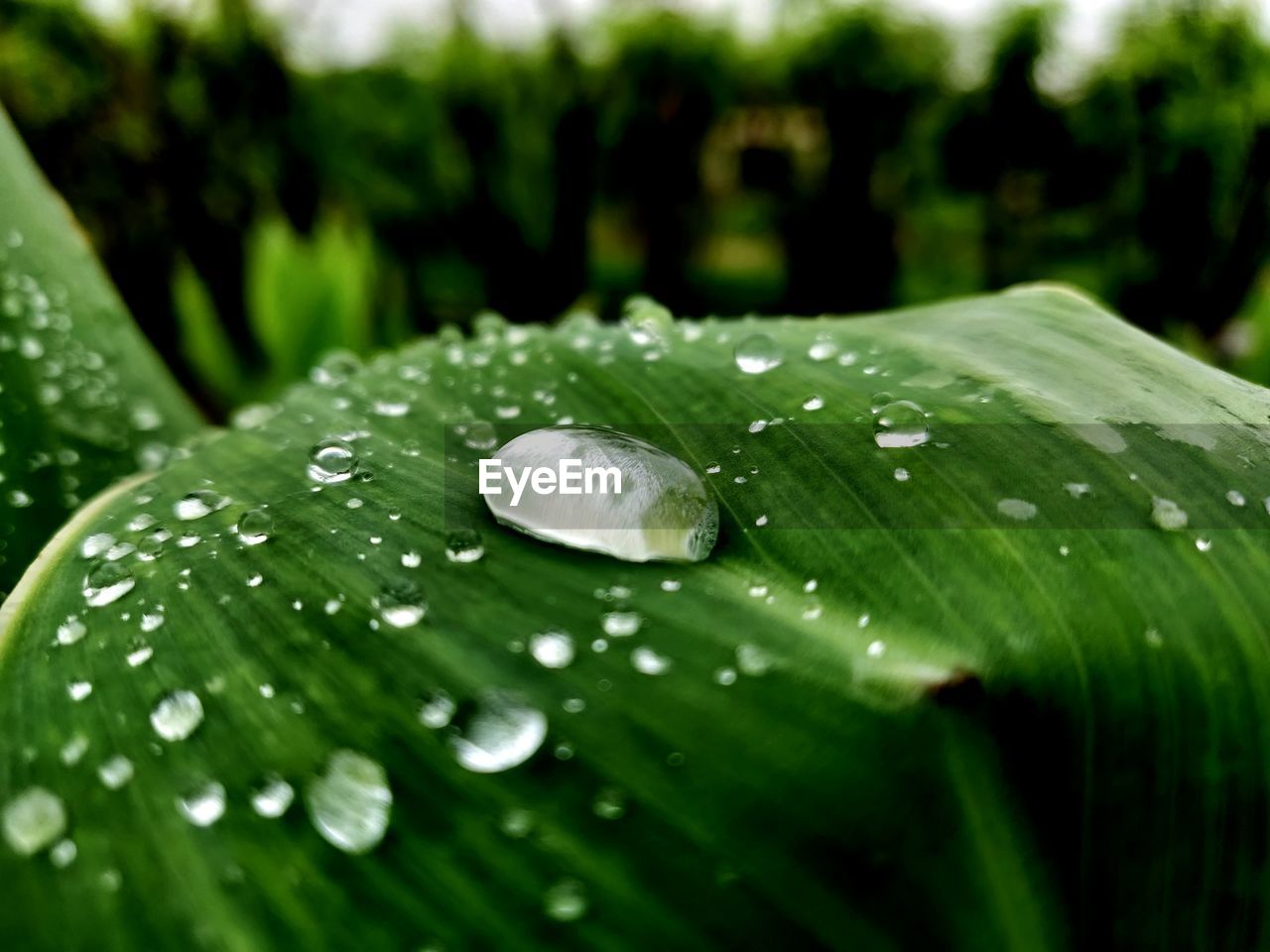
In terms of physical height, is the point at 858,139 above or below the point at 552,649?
Result: below

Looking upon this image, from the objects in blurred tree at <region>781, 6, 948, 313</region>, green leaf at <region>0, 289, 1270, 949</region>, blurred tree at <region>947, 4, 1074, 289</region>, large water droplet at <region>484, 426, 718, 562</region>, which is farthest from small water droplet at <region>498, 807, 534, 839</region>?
blurred tree at <region>947, 4, 1074, 289</region>

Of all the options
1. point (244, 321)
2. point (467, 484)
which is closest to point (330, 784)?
point (467, 484)

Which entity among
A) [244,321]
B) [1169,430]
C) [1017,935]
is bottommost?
[244,321]

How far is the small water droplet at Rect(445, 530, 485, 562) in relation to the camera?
0.33 m

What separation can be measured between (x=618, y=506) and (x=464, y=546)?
6 cm

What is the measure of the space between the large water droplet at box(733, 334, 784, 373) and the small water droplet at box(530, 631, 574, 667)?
0.19m

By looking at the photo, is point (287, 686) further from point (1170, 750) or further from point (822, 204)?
point (822, 204)

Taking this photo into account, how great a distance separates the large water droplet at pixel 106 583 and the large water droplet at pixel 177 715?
0.07m

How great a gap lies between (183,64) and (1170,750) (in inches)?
122

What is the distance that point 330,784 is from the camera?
27 cm

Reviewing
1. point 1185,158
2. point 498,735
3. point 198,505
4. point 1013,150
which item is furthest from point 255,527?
point 1013,150

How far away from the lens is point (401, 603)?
0.31 meters

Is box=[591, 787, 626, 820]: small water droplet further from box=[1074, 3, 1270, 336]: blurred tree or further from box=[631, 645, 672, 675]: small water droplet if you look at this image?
box=[1074, 3, 1270, 336]: blurred tree

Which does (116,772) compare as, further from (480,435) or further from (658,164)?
(658,164)
